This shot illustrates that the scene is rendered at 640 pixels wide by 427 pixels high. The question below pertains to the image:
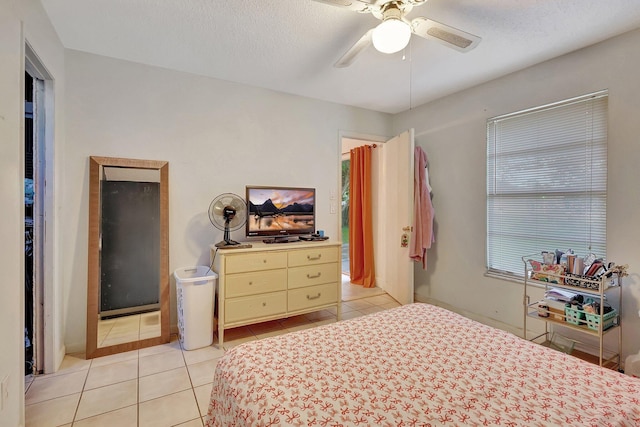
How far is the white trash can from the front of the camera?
247 centimetres

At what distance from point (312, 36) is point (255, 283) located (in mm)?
2008

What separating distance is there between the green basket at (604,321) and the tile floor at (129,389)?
258 cm

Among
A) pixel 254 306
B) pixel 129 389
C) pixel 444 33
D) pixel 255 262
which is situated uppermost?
pixel 444 33

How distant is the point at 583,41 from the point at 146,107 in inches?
138

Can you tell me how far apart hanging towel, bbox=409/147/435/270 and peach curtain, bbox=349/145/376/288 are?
110 cm

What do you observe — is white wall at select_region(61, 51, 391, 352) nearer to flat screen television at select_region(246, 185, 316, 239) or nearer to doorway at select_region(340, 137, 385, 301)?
A: flat screen television at select_region(246, 185, 316, 239)

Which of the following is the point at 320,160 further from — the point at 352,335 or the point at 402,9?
the point at 352,335

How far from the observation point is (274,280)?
107 inches

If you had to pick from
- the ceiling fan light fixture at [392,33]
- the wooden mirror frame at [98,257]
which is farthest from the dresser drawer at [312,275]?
the ceiling fan light fixture at [392,33]

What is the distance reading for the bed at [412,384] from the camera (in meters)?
0.94

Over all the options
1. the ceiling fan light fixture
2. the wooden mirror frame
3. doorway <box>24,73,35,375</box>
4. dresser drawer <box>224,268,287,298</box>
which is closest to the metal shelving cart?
the ceiling fan light fixture

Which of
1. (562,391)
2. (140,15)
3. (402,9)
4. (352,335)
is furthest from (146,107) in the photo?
(562,391)

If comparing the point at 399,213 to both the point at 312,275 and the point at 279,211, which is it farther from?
the point at 279,211

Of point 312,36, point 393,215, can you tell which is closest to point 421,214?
point 393,215
